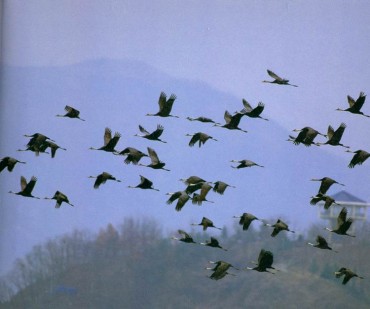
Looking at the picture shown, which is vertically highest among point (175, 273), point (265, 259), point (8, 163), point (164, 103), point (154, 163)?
point (164, 103)

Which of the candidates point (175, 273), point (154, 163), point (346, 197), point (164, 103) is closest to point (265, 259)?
point (154, 163)

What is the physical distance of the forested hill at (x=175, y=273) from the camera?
12.7 m

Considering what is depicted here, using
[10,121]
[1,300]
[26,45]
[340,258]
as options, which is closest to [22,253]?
[1,300]

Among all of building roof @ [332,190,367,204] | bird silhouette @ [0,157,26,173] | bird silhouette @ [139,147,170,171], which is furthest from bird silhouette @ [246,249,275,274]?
building roof @ [332,190,367,204]

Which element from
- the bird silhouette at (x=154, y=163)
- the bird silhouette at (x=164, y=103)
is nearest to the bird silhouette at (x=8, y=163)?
the bird silhouette at (x=154, y=163)

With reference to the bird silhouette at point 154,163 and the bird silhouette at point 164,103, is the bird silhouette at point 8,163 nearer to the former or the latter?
the bird silhouette at point 154,163

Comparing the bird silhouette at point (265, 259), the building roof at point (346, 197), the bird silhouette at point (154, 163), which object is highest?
the bird silhouette at point (154, 163)

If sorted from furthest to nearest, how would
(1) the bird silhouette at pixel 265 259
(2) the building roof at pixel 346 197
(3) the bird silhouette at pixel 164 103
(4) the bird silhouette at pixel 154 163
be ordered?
(2) the building roof at pixel 346 197 → (4) the bird silhouette at pixel 154 163 → (3) the bird silhouette at pixel 164 103 → (1) the bird silhouette at pixel 265 259

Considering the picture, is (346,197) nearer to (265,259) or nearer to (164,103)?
(265,259)

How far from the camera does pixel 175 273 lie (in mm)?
13219

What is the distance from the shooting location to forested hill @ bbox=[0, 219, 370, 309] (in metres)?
12.7

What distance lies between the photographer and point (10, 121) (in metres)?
13.3

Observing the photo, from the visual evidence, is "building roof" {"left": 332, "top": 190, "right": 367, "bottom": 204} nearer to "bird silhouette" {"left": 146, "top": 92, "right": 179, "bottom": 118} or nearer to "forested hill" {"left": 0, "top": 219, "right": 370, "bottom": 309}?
"forested hill" {"left": 0, "top": 219, "right": 370, "bottom": 309}

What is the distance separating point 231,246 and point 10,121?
3.52 meters
